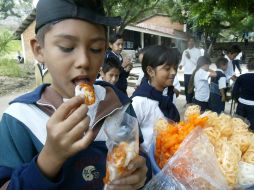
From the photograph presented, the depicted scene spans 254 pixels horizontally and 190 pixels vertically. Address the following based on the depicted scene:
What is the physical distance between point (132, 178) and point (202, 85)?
558 cm

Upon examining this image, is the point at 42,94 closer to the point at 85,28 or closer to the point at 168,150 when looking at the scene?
the point at 85,28

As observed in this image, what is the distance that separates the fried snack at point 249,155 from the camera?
1.34 meters

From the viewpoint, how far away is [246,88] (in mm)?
5324

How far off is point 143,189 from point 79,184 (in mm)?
241

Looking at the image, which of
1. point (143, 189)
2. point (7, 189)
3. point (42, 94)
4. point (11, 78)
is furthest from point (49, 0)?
point (11, 78)

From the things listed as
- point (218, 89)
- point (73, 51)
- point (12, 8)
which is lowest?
point (218, 89)

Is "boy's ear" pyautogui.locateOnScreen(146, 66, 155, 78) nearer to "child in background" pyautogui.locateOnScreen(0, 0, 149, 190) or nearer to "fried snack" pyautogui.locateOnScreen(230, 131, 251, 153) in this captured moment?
"fried snack" pyautogui.locateOnScreen(230, 131, 251, 153)

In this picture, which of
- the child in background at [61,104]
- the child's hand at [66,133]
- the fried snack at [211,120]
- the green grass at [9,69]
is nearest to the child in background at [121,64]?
the fried snack at [211,120]

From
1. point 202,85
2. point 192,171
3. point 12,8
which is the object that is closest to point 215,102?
point 202,85

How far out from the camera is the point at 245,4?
14.8 ft

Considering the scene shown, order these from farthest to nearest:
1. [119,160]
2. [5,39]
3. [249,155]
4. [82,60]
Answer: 1. [5,39]
2. [249,155]
3. [82,60]
4. [119,160]

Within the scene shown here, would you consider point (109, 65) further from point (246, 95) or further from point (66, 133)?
point (66, 133)

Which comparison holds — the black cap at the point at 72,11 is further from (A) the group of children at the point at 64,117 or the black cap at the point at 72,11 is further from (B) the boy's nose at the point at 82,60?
(B) the boy's nose at the point at 82,60

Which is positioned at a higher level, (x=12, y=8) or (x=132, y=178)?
(x=12, y=8)
